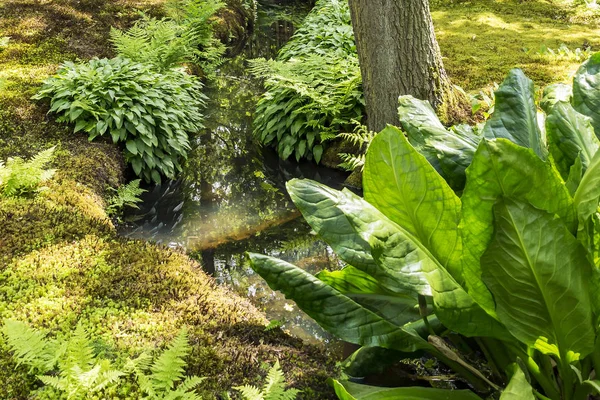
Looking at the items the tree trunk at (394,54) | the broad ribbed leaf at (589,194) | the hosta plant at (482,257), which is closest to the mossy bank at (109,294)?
the hosta plant at (482,257)

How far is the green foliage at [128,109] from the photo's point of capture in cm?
540

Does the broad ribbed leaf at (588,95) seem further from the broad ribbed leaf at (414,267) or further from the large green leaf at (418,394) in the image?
the large green leaf at (418,394)

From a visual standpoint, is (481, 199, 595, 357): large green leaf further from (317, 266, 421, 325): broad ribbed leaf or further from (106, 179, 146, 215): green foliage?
(106, 179, 146, 215): green foliage

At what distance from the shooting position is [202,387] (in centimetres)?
223

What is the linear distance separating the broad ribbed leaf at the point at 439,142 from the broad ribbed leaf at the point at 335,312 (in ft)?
2.13

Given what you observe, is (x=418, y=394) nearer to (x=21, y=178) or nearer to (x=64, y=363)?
(x=64, y=363)

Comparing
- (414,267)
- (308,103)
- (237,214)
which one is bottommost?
(237,214)

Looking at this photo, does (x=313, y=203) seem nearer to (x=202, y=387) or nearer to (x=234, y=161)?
(x=202, y=387)

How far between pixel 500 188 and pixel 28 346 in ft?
6.25

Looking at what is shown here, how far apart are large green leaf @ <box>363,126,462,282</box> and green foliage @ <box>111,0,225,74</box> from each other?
5.35 meters

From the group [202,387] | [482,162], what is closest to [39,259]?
[202,387]

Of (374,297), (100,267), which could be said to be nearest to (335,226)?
(374,297)

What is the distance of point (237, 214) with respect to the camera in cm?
504

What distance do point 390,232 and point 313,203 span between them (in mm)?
372
